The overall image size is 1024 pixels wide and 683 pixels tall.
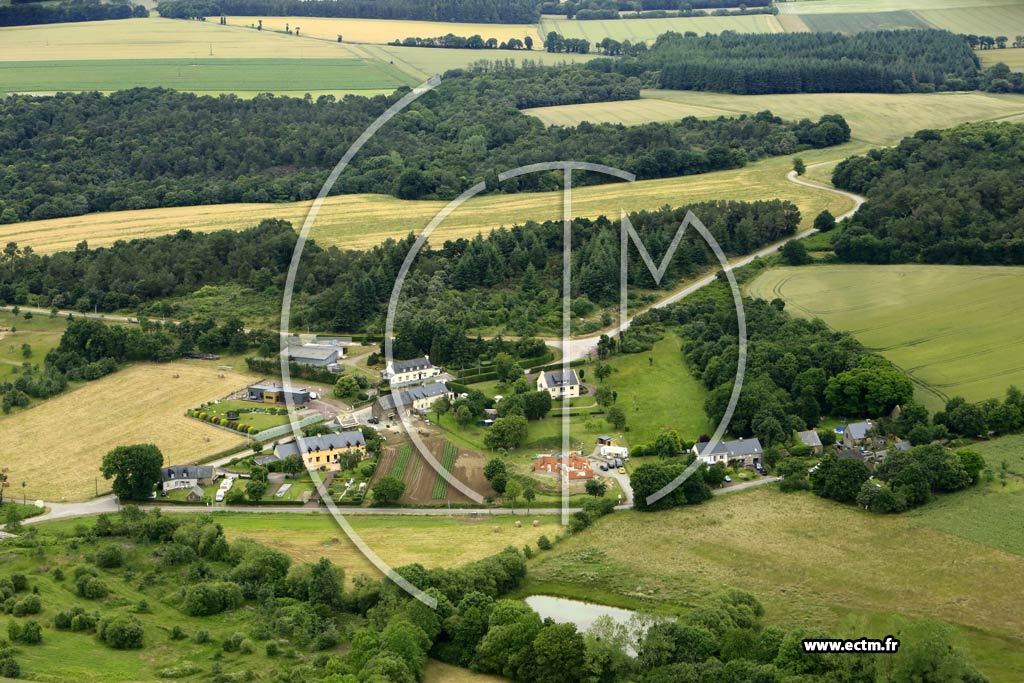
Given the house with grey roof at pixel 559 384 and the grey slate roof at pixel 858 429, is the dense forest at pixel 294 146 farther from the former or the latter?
the grey slate roof at pixel 858 429

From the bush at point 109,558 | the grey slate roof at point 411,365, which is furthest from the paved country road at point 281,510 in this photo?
the grey slate roof at point 411,365

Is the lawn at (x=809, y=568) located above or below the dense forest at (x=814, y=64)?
below

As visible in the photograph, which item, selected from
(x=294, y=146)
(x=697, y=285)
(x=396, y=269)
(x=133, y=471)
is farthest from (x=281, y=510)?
(x=294, y=146)

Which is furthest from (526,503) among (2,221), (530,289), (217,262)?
(2,221)

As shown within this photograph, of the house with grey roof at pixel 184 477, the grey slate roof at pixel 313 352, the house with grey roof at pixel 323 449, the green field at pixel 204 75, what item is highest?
the green field at pixel 204 75

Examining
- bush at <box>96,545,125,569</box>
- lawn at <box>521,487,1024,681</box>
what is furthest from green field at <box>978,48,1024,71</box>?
bush at <box>96,545,125,569</box>

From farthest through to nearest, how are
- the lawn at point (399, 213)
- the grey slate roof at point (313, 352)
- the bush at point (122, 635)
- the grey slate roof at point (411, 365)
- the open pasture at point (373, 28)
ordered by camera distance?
the open pasture at point (373, 28) < the lawn at point (399, 213) < the grey slate roof at point (313, 352) < the grey slate roof at point (411, 365) < the bush at point (122, 635)

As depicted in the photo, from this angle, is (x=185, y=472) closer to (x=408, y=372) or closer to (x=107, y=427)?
(x=107, y=427)

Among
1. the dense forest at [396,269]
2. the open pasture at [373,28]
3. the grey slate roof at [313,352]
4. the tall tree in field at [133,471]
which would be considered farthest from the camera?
the open pasture at [373,28]
